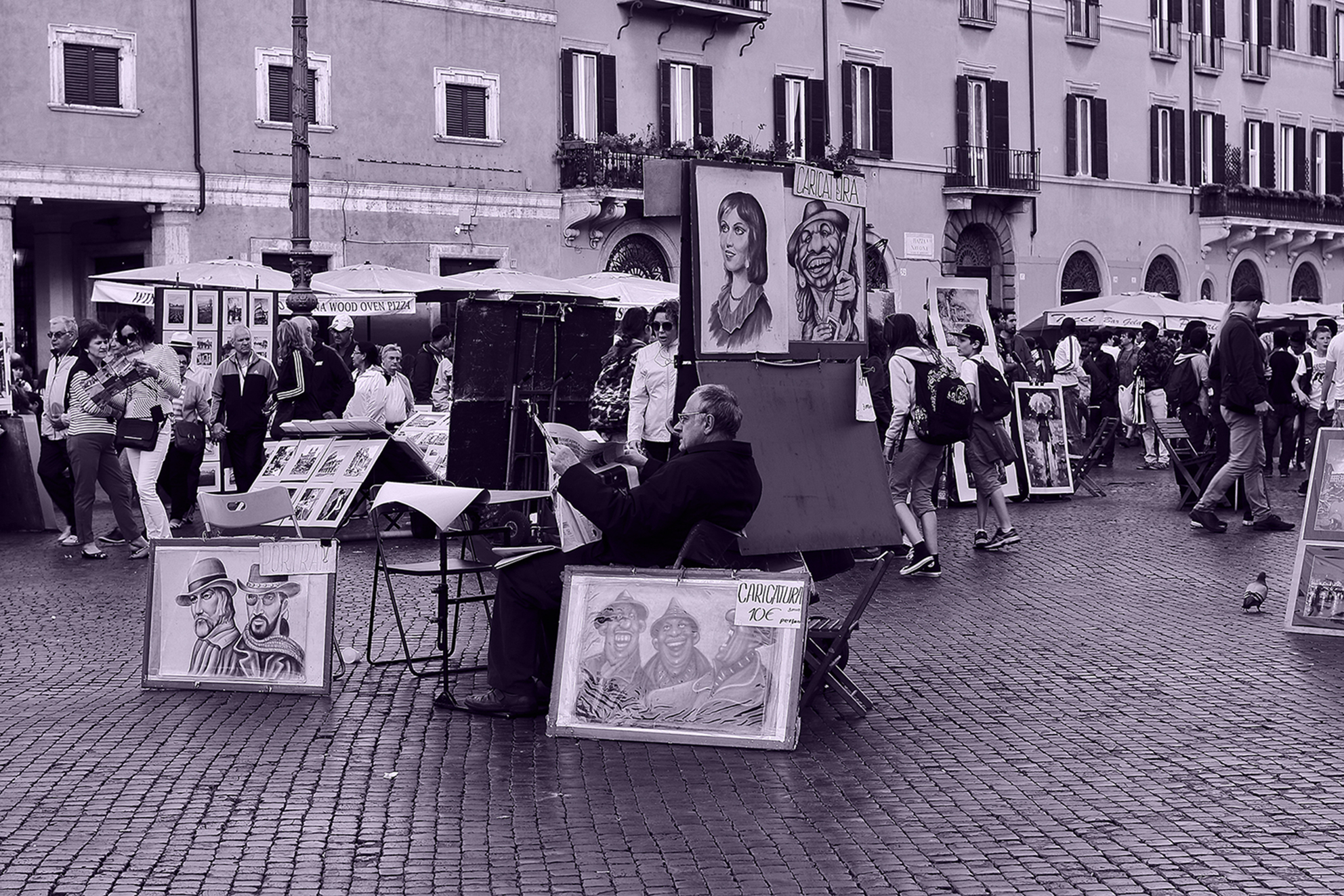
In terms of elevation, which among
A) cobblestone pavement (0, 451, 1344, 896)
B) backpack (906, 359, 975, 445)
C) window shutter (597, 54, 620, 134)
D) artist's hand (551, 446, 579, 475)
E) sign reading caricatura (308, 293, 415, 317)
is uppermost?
window shutter (597, 54, 620, 134)

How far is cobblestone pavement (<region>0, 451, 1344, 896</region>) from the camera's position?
5309mm

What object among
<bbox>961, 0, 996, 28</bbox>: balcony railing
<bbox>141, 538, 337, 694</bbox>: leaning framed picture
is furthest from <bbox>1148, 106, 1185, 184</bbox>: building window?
<bbox>141, 538, 337, 694</bbox>: leaning framed picture

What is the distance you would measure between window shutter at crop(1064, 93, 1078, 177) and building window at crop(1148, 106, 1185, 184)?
273 cm

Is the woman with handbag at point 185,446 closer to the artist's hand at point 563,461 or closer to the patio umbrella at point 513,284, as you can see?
the patio umbrella at point 513,284

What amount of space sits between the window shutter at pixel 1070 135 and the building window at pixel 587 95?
11897 millimetres

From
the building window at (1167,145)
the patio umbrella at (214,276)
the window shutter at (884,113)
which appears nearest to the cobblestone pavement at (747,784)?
the patio umbrella at (214,276)

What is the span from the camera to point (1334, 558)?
9.59 metres

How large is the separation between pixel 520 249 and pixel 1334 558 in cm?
2194

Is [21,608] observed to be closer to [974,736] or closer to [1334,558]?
[974,736]

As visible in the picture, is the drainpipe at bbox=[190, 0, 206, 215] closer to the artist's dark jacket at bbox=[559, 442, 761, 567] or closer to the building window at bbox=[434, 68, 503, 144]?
the building window at bbox=[434, 68, 503, 144]

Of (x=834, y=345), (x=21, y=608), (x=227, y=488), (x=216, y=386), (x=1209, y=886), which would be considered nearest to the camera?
(x=1209, y=886)

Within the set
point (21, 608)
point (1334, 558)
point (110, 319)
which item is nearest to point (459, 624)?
point (21, 608)

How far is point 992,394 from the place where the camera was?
46.2 ft

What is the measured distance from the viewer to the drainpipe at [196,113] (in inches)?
1040
